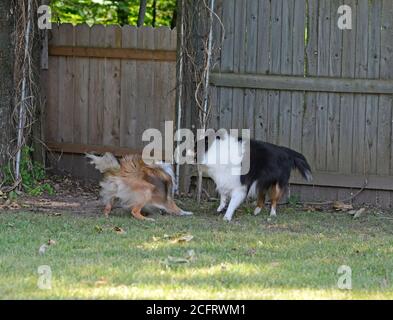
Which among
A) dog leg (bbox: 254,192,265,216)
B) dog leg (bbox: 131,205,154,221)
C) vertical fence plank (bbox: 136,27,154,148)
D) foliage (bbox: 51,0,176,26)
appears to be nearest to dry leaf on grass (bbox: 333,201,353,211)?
dog leg (bbox: 254,192,265,216)

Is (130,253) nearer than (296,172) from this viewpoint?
Yes

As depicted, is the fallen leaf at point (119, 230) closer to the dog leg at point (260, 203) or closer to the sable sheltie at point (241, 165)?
the sable sheltie at point (241, 165)

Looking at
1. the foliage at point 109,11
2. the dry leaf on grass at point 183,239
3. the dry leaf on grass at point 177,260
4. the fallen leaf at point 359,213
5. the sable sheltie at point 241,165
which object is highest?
the foliage at point 109,11

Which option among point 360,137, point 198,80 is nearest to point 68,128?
point 198,80

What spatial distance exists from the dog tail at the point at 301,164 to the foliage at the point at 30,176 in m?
3.41

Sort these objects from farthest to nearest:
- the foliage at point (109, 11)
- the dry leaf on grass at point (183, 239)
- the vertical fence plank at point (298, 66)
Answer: the foliage at point (109, 11), the vertical fence plank at point (298, 66), the dry leaf on grass at point (183, 239)

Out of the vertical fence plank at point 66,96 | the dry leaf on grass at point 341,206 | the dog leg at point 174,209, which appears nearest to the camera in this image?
the dog leg at point 174,209

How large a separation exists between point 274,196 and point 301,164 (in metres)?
0.51

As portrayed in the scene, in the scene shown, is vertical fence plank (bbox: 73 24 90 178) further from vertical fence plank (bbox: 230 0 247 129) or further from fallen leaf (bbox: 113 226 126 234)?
fallen leaf (bbox: 113 226 126 234)

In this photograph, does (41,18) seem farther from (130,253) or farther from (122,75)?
(130,253)

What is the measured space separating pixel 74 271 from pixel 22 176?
4.90 meters

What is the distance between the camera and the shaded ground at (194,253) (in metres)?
6.28

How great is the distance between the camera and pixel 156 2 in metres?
18.9

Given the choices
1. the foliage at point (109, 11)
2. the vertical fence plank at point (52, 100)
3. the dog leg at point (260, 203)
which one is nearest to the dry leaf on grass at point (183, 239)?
the dog leg at point (260, 203)
